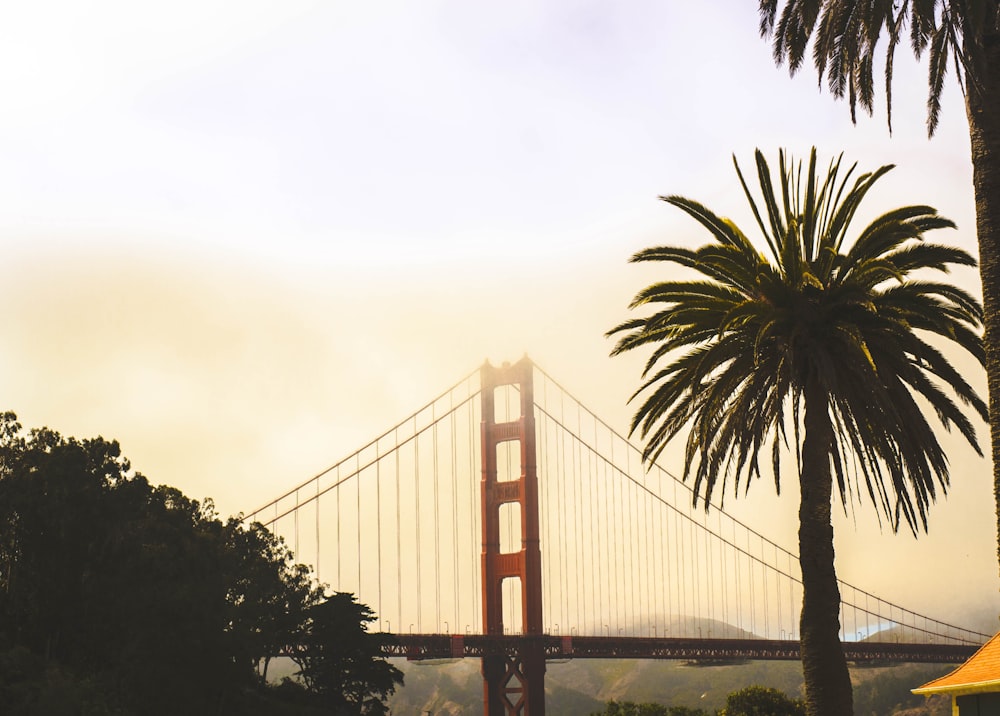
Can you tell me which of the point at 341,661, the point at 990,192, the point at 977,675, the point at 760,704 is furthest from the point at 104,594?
the point at 990,192

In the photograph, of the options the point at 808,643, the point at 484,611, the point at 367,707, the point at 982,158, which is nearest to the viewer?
the point at 982,158

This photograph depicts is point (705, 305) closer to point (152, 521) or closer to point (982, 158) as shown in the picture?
point (982, 158)

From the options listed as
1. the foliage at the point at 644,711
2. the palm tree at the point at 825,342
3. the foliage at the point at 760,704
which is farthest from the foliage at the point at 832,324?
the foliage at the point at 644,711

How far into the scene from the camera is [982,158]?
88.6 feet

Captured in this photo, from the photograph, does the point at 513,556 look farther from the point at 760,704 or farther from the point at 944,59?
the point at 944,59

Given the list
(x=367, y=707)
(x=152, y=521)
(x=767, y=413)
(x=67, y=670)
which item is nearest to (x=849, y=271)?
(x=767, y=413)

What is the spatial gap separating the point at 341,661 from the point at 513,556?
3589 centimetres

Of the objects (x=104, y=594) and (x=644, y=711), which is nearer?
(x=104, y=594)

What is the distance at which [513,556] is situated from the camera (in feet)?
401

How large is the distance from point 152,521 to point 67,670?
11.4m

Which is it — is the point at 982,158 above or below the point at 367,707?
above

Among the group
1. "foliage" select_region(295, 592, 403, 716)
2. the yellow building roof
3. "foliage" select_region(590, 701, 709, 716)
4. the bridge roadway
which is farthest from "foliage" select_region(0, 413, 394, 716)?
the yellow building roof

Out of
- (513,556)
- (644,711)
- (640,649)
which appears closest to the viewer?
(644,711)

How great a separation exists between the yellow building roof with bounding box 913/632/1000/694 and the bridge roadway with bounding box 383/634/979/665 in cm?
6561
